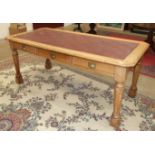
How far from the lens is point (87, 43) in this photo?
1854 millimetres

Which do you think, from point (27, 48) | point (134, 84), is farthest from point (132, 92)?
point (27, 48)

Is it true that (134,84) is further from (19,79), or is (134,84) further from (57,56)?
(19,79)

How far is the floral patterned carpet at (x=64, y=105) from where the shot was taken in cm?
175

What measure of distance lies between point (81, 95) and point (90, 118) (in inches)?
16.4

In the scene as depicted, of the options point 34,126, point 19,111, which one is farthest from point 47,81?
point 34,126

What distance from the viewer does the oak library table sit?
1460mm

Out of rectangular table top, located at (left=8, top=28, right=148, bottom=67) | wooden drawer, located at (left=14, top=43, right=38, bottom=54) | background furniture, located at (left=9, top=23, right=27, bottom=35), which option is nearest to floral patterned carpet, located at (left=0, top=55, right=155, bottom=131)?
wooden drawer, located at (left=14, top=43, right=38, bottom=54)

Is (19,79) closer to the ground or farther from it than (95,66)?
closer to the ground

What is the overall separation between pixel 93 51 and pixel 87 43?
259 millimetres

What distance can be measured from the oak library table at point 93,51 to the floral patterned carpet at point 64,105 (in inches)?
7.8

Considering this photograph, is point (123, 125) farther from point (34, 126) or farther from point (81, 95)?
point (34, 126)

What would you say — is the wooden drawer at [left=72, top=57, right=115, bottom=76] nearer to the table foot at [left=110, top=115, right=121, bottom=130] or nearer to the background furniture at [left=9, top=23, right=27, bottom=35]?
the table foot at [left=110, top=115, right=121, bottom=130]

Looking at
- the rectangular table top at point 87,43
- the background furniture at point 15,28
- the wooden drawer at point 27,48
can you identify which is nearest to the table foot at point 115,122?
the rectangular table top at point 87,43

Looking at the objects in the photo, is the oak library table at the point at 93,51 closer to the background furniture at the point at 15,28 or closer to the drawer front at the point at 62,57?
the drawer front at the point at 62,57
